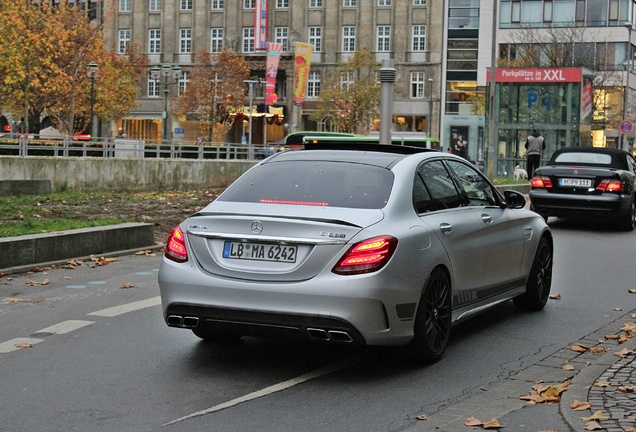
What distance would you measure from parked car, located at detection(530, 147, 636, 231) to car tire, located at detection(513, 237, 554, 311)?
911 centimetres

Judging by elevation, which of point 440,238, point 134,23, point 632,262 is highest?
point 134,23

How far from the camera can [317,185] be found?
7.46 metres

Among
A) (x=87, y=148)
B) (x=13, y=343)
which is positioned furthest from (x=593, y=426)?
(x=87, y=148)

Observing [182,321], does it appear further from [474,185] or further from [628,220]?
[628,220]

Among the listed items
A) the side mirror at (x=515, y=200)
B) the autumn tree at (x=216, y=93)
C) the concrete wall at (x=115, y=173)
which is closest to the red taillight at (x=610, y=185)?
the side mirror at (x=515, y=200)

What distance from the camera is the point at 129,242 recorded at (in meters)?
14.5

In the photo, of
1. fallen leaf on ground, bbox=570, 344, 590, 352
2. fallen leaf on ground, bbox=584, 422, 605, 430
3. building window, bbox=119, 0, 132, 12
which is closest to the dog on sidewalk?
fallen leaf on ground, bbox=570, 344, 590, 352

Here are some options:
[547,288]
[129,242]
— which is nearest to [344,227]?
[547,288]

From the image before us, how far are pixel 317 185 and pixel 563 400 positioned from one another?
231 cm

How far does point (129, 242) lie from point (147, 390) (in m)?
8.15

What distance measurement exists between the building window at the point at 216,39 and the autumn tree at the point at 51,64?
19.6m

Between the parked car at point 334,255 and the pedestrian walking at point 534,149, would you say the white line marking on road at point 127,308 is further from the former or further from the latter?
the pedestrian walking at point 534,149

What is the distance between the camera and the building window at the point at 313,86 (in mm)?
87312

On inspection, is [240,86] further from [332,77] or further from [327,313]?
[327,313]
